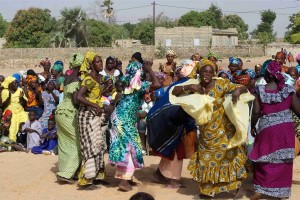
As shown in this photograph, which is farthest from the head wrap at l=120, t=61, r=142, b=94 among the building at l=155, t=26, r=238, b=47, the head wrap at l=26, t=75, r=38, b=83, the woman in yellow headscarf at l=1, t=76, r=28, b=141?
the building at l=155, t=26, r=238, b=47

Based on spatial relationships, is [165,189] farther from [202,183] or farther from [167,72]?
[167,72]

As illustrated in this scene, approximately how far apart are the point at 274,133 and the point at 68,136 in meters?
2.80

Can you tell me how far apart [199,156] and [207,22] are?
63.4 m

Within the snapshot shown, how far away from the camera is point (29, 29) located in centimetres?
5328

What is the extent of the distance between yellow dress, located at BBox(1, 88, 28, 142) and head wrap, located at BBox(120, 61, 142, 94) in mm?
4093

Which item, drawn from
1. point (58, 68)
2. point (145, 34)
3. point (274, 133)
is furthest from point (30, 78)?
point (145, 34)

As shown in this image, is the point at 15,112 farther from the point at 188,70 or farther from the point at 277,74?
the point at 277,74

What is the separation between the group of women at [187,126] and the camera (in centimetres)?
625

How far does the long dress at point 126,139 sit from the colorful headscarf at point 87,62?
2.02ft

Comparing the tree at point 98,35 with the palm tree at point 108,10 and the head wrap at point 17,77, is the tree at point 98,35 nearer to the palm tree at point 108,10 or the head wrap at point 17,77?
the palm tree at point 108,10

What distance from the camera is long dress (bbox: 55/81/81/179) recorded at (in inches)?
291

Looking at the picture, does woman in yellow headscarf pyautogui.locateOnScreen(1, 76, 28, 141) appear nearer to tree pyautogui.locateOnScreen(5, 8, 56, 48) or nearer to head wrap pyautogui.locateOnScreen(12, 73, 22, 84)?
head wrap pyautogui.locateOnScreen(12, 73, 22, 84)

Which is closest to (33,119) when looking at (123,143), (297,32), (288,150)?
(123,143)

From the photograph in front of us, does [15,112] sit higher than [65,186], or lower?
higher
